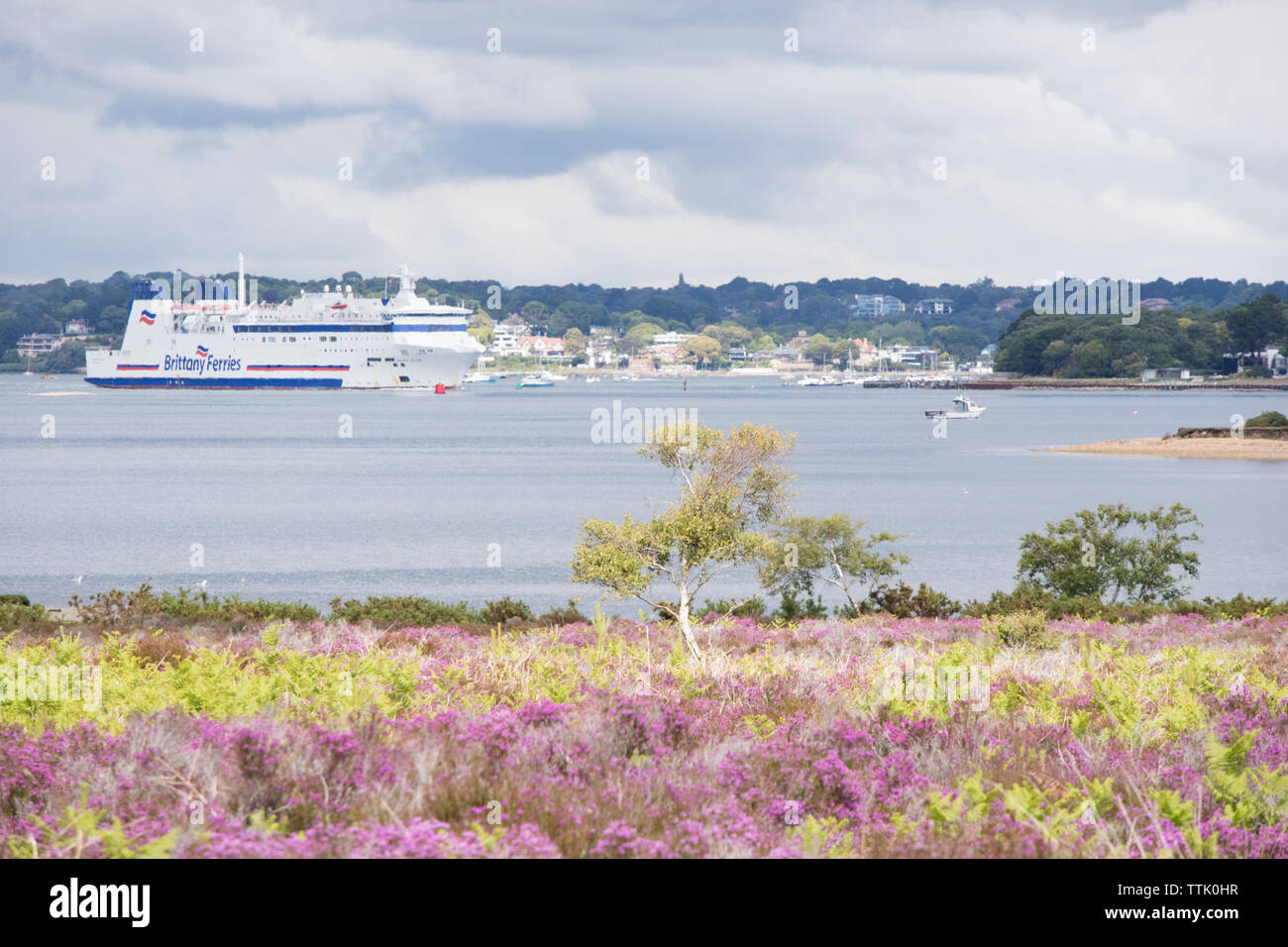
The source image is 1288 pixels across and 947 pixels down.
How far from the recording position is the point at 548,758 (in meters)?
6.41

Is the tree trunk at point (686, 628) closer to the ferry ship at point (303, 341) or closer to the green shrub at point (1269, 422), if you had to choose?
the green shrub at point (1269, 422)

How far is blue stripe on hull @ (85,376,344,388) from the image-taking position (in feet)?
550

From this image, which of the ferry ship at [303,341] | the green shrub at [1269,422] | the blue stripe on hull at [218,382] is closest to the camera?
the green shrub at [1269,422]

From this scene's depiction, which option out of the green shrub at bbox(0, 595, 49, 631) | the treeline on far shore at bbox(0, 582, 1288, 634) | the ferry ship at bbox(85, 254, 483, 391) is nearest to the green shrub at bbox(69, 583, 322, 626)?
the treeline on far shore at bbox(0, 582, 1288, 634)

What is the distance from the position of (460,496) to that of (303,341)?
105676 millimetres

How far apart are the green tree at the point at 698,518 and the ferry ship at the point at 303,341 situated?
144 meters

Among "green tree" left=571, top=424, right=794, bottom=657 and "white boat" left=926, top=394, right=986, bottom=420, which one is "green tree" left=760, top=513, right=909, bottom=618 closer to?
"green tree" left=571, top=424, right=794, bottom=657

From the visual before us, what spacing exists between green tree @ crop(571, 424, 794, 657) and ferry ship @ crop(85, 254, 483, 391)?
144 m

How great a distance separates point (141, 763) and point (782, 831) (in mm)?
3080

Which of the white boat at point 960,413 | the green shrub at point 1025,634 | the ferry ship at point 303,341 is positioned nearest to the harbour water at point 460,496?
the white boat at point 960,413

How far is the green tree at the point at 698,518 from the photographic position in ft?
57.5

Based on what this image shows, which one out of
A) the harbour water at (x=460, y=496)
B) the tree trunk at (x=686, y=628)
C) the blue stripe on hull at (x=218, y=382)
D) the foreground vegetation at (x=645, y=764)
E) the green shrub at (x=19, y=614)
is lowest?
the harbour water at (x=460, y=496)

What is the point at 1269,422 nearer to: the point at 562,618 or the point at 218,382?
the point at 562,618
